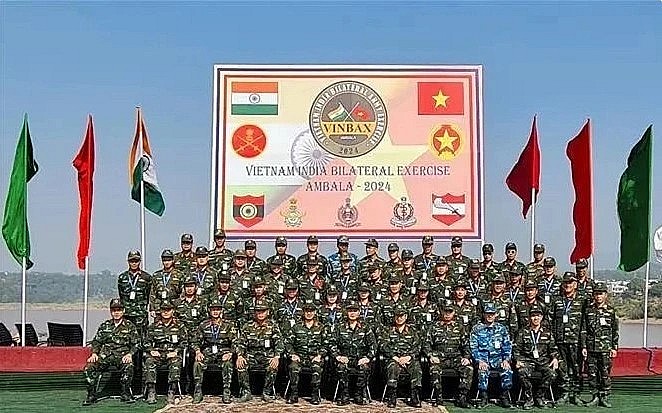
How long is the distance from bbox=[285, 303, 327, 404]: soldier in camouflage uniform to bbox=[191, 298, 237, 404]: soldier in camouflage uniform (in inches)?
23.5

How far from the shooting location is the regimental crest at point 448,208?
11.9 meters

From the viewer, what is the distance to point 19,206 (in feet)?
43.3

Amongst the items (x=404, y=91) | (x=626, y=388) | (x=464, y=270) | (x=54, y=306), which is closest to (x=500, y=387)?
(x=464, y=270)

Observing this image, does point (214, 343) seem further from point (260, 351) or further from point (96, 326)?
point (96, 326)

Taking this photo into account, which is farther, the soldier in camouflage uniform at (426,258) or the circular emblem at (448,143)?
the circular emblem at (448,143)

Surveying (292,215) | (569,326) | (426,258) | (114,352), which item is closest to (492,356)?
(569,326)

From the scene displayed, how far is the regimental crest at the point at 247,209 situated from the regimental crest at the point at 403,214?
5.34 feet

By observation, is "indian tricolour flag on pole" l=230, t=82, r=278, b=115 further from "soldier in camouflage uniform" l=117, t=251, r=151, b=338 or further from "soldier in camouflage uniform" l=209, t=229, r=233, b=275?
"soldier in camouflage uniform" l=117, t=251, r=151, b=338

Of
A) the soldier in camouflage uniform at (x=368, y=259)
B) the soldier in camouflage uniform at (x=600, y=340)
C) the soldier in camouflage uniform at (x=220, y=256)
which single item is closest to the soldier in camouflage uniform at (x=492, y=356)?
the soldier in camouflage uniform at (x=600, y=340)

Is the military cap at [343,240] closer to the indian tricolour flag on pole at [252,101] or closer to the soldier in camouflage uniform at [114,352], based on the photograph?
the indian tricolour flag on pole at [252,101]

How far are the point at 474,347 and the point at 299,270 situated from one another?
7.15 ft

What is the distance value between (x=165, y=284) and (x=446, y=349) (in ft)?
10.0

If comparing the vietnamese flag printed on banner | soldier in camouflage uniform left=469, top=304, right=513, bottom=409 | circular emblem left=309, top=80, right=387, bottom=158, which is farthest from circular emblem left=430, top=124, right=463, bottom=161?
soldier in camouflage uniform left=469, top=304, right=513, bottom=409

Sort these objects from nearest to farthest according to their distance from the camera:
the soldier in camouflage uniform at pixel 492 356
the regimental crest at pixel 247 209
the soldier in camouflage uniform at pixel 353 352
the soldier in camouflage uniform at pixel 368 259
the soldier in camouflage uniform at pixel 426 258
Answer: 1. the soldier in camouflage uniform at pixel 492 356
2. the soldier in camouflage uniform at pixel 353 352
3. the soldier in camouflage uniform at pixel 368 259
4. the soldier in camouflage uniform at pixel 426 258
5. the regimental crest at pixel 247 209
